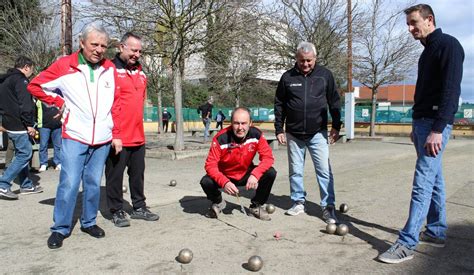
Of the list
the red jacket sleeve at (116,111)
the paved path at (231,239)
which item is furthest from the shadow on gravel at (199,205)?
the red jacket sleeve at (116,111)

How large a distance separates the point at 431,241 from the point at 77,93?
3693mm

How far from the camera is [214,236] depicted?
14.5ft

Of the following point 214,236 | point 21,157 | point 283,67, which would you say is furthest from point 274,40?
point 214,236

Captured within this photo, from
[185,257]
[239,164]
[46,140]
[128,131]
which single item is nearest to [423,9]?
[239,164]

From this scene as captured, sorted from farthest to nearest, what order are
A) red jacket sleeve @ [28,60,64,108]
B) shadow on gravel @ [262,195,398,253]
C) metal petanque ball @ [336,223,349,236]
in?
1. metal petanque ball @ [336,223,349,236]
2. shadow on gravel @ [262,195,398,253]
3. red jacket sleeve @ [28,60,64,108]

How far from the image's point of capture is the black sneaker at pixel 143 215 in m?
5.02

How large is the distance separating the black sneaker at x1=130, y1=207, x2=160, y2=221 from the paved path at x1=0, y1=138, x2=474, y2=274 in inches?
4.2

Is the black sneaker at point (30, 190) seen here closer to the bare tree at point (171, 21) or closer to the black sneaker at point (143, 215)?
the black sneaker at point (143, 215)

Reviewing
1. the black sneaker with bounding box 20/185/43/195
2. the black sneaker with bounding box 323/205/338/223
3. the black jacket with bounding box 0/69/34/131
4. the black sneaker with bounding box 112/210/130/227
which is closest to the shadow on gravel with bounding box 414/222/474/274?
the black sneaker with bounding box 323/205/338/223

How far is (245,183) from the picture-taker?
5.20 m

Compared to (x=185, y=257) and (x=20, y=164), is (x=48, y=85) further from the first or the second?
(x=20, y=164)

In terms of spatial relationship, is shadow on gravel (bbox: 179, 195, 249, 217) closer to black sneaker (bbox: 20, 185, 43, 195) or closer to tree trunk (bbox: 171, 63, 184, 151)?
black sneaker (bbox: 20, 185, 43, 195)

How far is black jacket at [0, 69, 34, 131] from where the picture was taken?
650 cm

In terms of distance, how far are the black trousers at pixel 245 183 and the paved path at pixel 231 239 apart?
0.27 m
